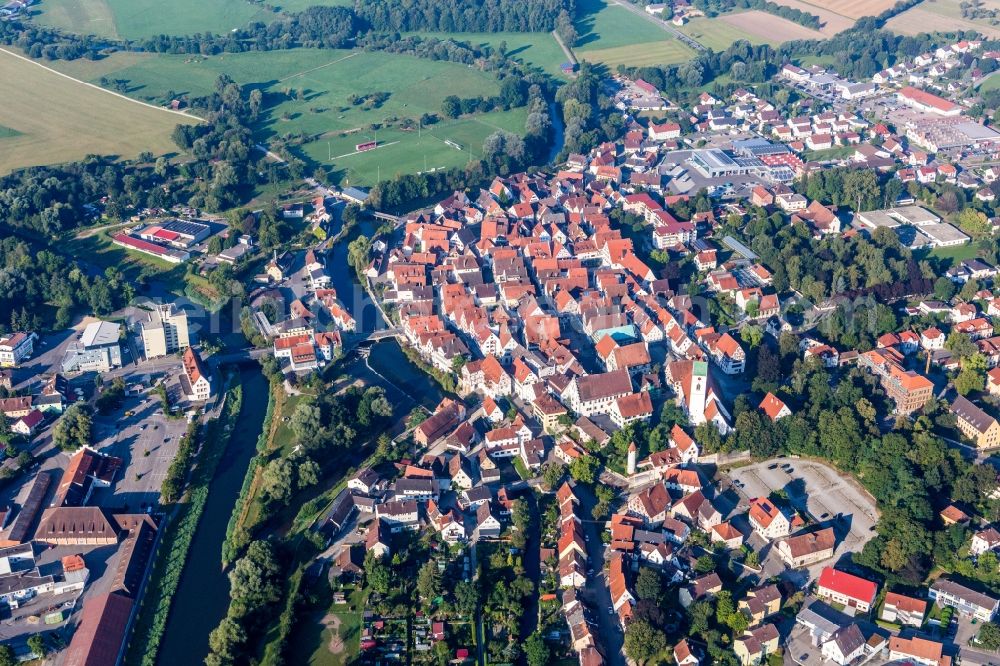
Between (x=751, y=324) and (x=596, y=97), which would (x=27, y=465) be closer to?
(x=751, y=324)

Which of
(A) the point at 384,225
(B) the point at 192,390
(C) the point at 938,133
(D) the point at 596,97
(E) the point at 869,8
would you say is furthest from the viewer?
(E) the point at 869,8

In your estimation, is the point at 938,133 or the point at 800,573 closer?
the point at 800,573

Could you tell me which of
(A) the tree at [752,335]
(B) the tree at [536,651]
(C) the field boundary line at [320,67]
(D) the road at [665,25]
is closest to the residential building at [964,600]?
(B) the tree at [536,651]

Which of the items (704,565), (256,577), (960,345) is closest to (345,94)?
(960,345)

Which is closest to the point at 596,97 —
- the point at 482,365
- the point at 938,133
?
the point at 938,133

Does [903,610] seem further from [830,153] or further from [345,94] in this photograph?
[345,94]

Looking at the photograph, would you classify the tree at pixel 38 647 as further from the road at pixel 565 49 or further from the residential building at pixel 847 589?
the road at pixel 565 49

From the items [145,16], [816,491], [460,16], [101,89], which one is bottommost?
[816,491]
